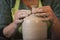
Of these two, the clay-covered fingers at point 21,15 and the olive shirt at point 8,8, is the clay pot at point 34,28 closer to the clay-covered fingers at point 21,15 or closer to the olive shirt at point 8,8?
the clay-covered fingers at point 21,15

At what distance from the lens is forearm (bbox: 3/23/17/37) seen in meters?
1.31

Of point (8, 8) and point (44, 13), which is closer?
point (44, 13)

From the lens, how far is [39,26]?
1.13 metres

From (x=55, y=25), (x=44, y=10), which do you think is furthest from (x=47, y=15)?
(x=55, y=25)

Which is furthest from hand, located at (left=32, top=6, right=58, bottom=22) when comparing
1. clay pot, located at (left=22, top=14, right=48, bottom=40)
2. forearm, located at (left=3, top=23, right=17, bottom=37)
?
forearm, located at (left=3, top=23, right=17, bottom=37)

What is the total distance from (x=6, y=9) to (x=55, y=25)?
398 mm

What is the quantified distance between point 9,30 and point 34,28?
0.28m

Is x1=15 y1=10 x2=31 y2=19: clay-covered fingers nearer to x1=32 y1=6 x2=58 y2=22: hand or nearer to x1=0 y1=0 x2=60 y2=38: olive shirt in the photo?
x1=32 y1=6 x2=58 y2=22: hand

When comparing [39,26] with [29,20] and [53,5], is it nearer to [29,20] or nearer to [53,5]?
[29,20]

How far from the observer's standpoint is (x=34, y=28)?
1.13 m

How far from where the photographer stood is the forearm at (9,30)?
4.30 feet

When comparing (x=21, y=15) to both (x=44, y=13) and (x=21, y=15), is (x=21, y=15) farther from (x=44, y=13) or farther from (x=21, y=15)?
(x=44, y=13)

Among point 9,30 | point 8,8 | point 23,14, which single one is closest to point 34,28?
point 23,14

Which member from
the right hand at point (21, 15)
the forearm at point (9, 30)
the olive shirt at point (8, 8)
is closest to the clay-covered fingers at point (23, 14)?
the right hand at point (21, 15)
